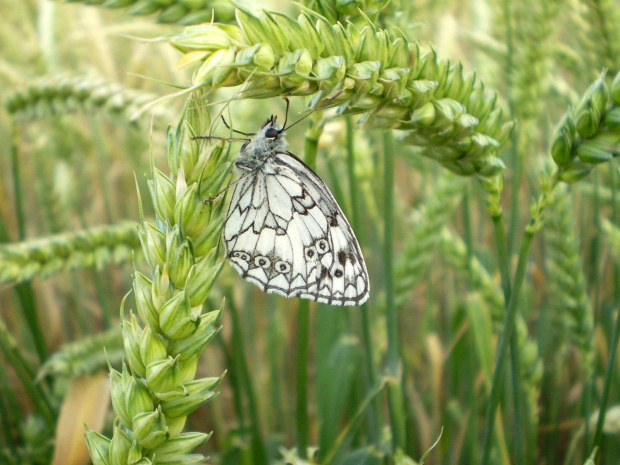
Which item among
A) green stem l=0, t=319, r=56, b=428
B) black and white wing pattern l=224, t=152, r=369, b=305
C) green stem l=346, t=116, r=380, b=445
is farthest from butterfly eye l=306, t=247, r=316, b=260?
green stem l=0, t=319, r=56, b=428

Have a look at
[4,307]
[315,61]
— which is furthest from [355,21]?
[4,307]

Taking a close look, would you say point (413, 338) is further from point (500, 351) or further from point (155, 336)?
point (155, 336)

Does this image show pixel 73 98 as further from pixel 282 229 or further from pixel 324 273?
pixel 324 273

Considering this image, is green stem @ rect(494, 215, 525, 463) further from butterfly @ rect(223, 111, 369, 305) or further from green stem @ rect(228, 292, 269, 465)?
green stem @ rect(228, 292, 269, 465)

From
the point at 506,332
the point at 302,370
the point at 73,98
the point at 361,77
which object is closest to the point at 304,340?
the point at 302,370

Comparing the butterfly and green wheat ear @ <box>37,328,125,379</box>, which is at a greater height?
the butterfly

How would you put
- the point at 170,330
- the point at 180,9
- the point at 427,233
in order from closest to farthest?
the point at 170,330 < the point at 180,9 < the point at 427,233
